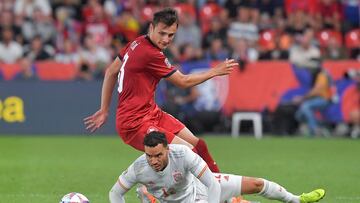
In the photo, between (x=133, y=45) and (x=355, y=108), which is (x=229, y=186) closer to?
(x=133, y=45)

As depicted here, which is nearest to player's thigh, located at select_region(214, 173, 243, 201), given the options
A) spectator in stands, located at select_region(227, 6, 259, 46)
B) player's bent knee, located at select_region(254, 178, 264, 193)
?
player's bent knee, located at select_region(254, 178, 264, 193)

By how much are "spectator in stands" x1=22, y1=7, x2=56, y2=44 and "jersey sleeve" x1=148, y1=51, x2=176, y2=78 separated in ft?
45.7

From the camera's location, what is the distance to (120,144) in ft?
65.1

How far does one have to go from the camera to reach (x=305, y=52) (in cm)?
2281

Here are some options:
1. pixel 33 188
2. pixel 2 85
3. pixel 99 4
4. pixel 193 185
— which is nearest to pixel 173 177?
pixel 193 185

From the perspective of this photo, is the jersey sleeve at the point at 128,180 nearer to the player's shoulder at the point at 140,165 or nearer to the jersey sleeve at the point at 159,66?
the player's shoulder at the point at 140,165

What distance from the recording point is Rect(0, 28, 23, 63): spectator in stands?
22.9 metres

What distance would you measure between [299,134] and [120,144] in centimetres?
470

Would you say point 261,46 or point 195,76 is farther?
point 261,46

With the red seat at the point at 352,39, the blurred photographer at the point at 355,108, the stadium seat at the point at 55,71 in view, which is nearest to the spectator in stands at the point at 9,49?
the stadium seat at the point at 55,71

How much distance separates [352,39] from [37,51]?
7.98m

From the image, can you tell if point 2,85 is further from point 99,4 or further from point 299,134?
point 299,134

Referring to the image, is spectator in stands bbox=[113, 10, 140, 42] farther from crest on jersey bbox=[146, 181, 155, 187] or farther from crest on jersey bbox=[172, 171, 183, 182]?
crest on jersey bbox=[172, 171, 183, 182]

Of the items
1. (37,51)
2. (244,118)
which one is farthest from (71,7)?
(244,118)
